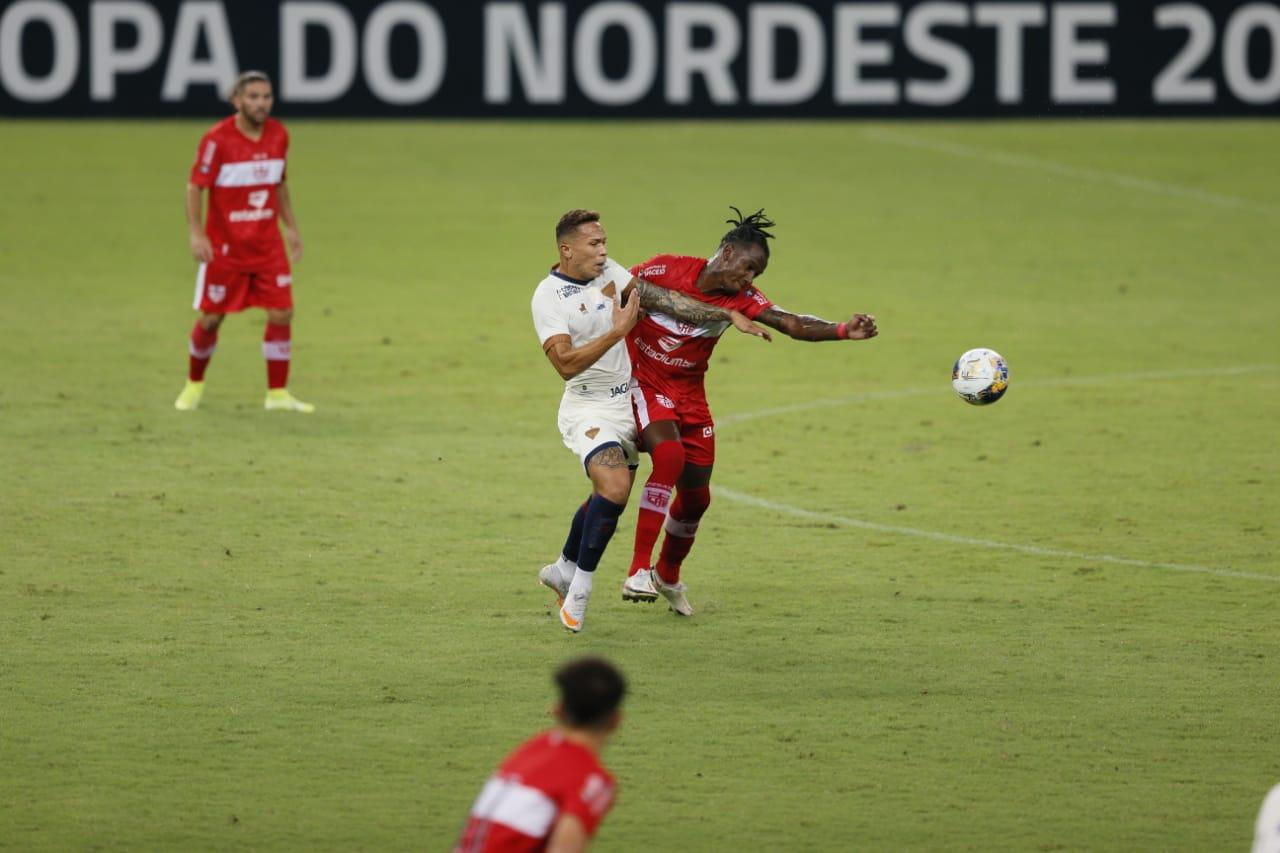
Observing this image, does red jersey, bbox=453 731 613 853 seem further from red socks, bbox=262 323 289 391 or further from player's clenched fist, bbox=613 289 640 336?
red socks, bbox=262 323 289 391

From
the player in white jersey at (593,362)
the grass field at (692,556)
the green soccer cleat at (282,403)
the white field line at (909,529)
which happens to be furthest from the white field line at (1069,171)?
the player in white jersey at (593,362)

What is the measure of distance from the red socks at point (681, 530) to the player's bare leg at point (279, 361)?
16.5ft

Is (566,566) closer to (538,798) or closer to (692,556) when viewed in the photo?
(692,556)

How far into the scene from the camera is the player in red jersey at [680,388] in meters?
8.99

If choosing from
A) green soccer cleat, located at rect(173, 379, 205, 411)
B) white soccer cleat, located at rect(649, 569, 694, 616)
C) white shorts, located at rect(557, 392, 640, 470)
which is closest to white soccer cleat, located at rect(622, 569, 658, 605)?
white soccer cleat, located at rect(649, 569, 694, 616)

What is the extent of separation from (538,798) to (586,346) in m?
3.97

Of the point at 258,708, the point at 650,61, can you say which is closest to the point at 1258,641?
the point at 258,708

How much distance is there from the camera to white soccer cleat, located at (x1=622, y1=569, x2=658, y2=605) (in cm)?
909

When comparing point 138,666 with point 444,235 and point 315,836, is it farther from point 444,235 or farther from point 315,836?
point 444,235

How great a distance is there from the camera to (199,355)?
1364cm

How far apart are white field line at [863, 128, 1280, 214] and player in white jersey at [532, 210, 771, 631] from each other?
16144 millimetres

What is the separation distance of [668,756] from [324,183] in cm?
1825

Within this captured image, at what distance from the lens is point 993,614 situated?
933cm

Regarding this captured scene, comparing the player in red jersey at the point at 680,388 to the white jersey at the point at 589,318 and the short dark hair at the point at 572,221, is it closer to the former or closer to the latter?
the white jersey at the point at 589,318
